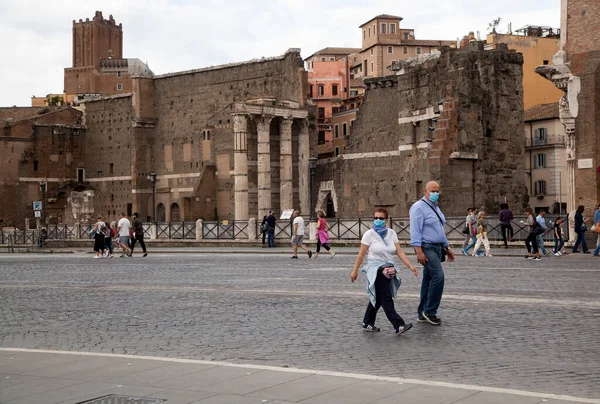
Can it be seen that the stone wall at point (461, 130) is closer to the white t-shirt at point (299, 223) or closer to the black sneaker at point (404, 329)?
the white t-shirt at point (299, 223)

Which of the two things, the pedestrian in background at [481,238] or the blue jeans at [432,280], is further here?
the pedestrian in background at [481,238]

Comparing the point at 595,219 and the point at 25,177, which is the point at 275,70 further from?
the point at 595,219

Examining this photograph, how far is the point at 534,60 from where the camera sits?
66.9m

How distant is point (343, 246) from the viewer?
117 ft

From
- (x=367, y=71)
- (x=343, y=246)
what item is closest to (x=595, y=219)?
(x=343, y=246)

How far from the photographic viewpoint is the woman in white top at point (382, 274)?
10070 millimetres

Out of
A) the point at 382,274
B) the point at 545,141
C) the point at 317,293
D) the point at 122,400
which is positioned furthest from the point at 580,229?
the point at 545,141

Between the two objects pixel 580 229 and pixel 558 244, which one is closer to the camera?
pixel 580 229

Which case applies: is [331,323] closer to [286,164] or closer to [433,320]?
[433,320]

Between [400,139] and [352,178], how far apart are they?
493 cm

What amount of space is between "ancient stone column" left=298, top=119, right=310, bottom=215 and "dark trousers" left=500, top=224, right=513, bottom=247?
90.9 feet

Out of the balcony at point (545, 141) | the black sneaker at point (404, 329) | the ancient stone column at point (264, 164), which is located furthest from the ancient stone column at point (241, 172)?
the black sneaker at point (404, 329)

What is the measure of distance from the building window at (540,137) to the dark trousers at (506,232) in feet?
108

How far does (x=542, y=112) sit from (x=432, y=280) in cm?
5402
